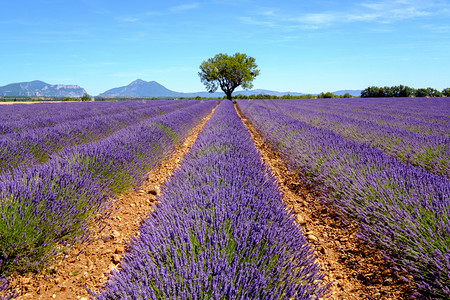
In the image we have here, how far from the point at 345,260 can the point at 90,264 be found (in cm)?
214

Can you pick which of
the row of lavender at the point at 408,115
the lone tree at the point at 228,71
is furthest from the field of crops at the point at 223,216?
the lone tree at the point at 228,71

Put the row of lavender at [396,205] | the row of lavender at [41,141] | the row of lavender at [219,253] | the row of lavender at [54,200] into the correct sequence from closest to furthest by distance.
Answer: the row of lavender at [219,253] → the row of lavender at [396,205] → the row of lavender at [54,200] → the row of lavender at [41,141]

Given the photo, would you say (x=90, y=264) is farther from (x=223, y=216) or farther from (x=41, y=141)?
(x=41, y=141)

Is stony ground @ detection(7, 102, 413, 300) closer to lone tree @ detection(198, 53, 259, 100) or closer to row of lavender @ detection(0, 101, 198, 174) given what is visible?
row of lavender @ detection(0, 101, 198, 174)

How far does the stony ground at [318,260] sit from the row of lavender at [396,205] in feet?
0.55

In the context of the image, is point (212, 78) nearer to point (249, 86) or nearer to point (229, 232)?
point (249, 86)

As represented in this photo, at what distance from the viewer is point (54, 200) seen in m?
2.02

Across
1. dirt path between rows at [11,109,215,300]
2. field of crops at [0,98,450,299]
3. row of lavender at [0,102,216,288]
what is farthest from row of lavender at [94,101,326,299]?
row of lavender at [0,102,216,288]

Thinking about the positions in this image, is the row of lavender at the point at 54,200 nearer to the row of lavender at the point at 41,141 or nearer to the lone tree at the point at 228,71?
the row of lavender at the point at 41,141

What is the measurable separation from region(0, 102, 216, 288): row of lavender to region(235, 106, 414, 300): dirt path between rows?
205 centimetres

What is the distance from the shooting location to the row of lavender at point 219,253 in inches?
40.9

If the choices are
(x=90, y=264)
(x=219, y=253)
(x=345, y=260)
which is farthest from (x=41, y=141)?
(x=345, y=260)

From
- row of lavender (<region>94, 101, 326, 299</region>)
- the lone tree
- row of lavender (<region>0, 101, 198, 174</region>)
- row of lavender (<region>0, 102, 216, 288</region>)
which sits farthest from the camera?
the lone tree

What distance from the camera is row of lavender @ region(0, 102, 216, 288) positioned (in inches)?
68.2
